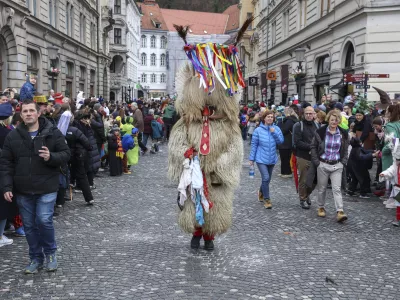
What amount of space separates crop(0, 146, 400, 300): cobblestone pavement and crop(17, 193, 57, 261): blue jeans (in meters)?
0.29

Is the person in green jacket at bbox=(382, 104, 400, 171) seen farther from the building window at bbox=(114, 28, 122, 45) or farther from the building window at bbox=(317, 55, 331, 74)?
the building window at bbox=(114, 28, 122, 45)

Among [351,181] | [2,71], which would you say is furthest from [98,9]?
[351,181]

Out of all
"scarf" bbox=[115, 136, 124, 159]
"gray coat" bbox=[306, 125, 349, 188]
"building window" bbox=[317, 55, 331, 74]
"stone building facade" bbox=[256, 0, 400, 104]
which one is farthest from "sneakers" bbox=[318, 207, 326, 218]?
"building window" bbox=[317, 55, 331, 74]

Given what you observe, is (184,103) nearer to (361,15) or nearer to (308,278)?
(308,278)

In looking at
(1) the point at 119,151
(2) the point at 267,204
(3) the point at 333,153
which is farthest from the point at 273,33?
(3) the point at 333,153

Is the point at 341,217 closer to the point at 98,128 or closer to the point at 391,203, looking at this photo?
the point at 391,203

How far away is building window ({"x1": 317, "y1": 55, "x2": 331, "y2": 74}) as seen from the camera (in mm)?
24486

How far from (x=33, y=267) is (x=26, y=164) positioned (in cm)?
115

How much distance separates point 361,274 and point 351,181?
522 centimetres

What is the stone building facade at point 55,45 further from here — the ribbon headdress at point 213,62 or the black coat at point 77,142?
the ribbon headdress at point 213,62

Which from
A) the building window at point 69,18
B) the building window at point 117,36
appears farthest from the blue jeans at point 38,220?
the building window at point 117,36

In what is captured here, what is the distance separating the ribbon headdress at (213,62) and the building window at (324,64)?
1968 cm

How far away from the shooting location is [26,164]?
4.98 metres

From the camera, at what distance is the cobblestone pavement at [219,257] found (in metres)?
4.69
